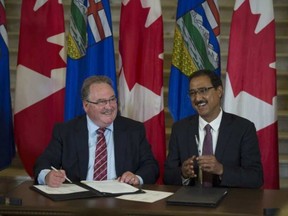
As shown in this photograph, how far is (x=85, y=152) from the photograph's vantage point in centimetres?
264

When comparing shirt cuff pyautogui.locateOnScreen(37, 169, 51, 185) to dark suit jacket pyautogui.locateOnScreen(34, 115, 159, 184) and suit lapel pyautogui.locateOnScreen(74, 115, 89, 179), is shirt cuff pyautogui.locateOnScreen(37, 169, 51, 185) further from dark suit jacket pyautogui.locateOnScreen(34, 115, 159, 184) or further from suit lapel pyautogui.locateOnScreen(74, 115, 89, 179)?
suit lapel pyautogui.locateOnScreen(74, 115, 89, 179)

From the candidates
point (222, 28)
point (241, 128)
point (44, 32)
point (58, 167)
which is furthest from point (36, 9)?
point (222, 28)

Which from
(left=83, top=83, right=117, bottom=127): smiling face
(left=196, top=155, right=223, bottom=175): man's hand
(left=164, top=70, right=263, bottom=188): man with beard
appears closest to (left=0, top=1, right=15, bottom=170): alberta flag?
(left=83, top=83, right=117, bottom=127): smiling face

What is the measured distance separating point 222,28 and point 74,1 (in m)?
1.99

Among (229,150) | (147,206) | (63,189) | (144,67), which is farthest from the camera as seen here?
(144,67)

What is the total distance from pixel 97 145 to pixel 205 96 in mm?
577

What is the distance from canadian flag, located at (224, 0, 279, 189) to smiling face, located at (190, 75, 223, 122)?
619 mm

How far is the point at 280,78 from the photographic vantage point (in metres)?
4.66

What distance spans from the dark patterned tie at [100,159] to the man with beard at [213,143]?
11.7 inches

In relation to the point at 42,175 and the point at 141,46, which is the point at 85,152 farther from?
the point at 141,46

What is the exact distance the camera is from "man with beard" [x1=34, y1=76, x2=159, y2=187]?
2.62 metres

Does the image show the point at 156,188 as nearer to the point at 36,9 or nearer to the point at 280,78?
the point at 36,9

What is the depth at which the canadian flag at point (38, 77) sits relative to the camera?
3559mm

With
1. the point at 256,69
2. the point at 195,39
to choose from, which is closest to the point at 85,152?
the point at 195,39
